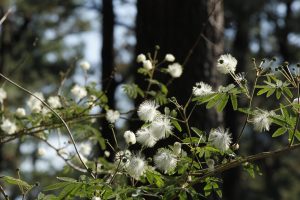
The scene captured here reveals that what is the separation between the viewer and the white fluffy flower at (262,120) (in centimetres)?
180

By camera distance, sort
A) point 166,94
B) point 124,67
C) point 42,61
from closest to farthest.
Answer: point 166,94 → point 124,67 → point 42,61

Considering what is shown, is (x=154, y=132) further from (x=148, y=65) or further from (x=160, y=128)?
(x=148, y=65)

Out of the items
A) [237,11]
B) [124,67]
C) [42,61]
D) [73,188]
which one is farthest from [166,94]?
[42,61]

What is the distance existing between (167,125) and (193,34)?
135cm

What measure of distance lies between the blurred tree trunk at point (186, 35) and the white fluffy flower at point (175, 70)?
0.13 metres

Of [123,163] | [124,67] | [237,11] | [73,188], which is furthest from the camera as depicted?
[124,67]

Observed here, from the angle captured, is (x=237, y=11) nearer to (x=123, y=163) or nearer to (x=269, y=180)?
(x=269, y=180)

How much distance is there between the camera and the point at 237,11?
9.59 metres

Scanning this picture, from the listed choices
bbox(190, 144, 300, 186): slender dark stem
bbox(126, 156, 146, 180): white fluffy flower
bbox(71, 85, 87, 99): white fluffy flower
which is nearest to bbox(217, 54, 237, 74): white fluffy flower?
bbox(190, 144, 300, 186): slender dark stem

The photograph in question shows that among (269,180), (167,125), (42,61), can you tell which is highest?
(167,125)

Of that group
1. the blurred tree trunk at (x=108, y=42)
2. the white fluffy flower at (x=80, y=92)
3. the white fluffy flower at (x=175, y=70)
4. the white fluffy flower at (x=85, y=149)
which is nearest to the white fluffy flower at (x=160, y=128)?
the white fluffy flower at (x=175, y=70)

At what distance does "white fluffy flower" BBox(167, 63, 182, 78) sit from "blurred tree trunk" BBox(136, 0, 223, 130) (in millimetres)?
127

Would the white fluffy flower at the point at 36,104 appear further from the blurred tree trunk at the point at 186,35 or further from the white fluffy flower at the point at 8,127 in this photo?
the blurred tree trunk at the point at 186,35

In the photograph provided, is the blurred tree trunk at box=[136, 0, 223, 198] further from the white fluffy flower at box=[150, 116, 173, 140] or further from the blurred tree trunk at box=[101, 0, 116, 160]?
the blurred tree trunk at box=[101, 0, 116, 160]
